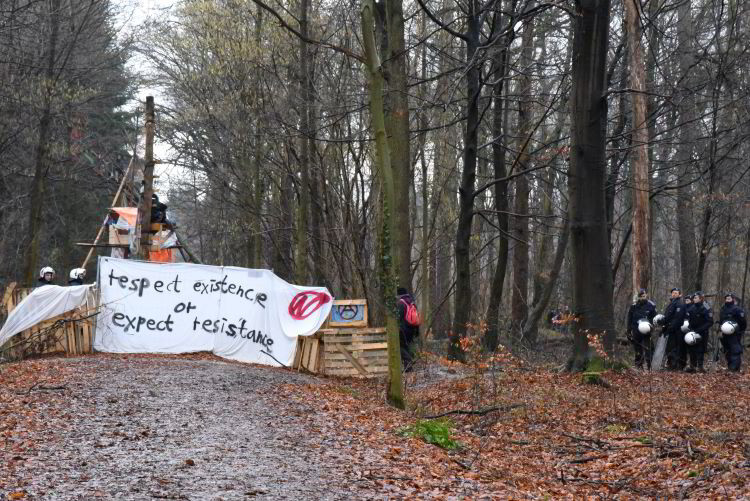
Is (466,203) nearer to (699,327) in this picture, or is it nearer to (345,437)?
(699,327)

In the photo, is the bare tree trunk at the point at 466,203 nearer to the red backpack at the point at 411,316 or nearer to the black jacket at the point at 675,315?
the red backpack at the point at 411,316

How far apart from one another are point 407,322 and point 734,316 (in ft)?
25.2

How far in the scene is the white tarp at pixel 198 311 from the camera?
66.2 ft

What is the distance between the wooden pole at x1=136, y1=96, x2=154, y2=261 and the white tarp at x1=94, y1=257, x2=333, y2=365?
443 cm

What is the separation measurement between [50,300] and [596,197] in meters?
10.8

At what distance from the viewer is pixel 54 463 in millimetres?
8656

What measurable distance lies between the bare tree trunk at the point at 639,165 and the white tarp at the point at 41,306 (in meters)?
12.8

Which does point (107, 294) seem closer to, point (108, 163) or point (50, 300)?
point (50, 300)

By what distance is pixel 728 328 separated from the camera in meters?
21.1

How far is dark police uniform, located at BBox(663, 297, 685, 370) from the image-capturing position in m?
21.8

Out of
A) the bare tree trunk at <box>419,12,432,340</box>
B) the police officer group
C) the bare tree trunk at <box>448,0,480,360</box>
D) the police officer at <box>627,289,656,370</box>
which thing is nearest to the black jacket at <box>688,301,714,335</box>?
the police officer group

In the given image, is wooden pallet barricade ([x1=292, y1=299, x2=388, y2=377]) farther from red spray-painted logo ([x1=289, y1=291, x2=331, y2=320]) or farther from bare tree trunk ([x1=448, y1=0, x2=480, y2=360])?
bare tree trunk ([x1=448, y1=0, x2=480, y2=360])

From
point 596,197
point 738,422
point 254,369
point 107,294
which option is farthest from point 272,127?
point 738,422

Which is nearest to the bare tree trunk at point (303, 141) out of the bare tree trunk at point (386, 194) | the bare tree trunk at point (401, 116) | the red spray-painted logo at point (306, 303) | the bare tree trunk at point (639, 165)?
the bare tree trunk at point (401, 116)
